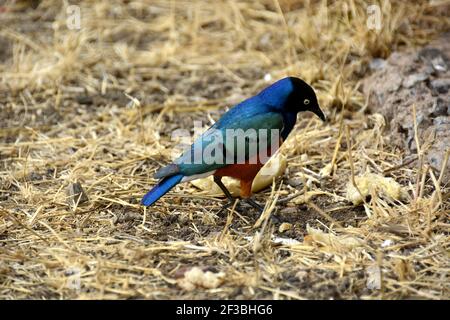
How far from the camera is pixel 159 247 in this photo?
13.9 feet

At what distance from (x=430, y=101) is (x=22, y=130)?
2.81 meters

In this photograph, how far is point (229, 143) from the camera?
4.59 m

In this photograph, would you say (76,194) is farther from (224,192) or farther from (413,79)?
(413,79)

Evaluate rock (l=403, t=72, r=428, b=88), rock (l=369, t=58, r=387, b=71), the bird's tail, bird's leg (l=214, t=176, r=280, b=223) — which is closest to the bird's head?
bird's leg (l=214, t=176, r=280, b=223)

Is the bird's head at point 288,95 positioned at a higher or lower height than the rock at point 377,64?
higher

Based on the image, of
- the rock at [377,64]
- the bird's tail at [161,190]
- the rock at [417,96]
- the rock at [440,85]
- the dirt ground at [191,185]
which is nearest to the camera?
the dirt ground at [191,185]

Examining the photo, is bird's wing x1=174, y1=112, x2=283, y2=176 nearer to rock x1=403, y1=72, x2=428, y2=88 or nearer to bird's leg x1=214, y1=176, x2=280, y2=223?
bird's leg x1=214, y1=176, x2=280, y2=223

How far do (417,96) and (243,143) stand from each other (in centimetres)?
154

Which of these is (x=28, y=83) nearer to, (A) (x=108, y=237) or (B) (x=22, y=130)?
(B) (x=22, y=130)

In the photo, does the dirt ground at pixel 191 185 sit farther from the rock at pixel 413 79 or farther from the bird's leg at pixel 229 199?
the rock at pixel 413 79

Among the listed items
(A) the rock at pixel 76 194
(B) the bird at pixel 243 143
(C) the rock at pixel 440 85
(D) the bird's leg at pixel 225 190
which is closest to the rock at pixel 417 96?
(C) the rock at pixel 440 85

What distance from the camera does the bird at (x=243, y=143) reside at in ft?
14.6

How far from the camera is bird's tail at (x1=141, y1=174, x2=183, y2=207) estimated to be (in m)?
4.38
